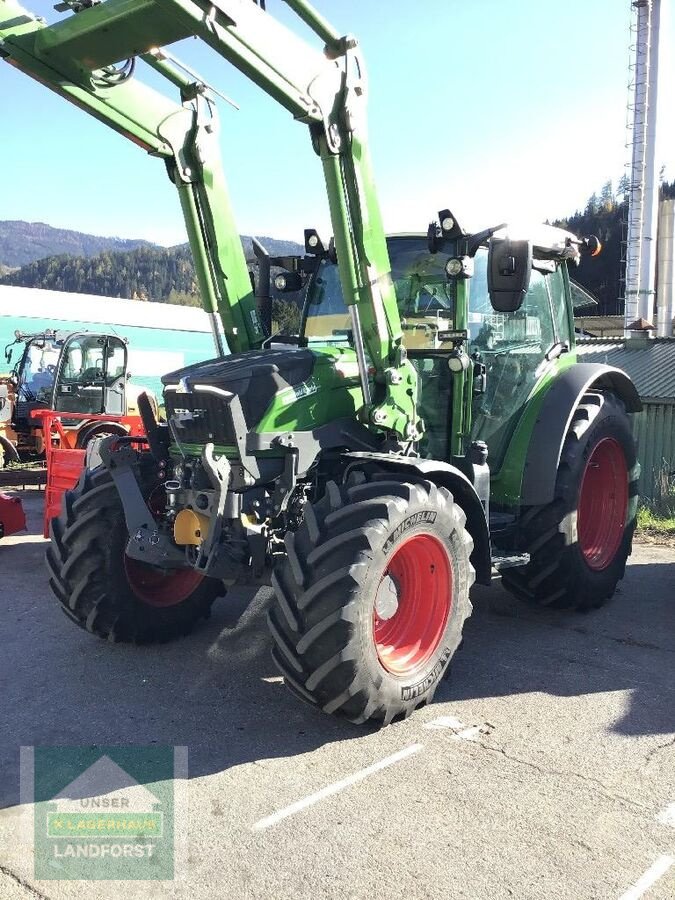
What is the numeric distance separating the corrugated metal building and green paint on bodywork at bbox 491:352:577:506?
202 inches

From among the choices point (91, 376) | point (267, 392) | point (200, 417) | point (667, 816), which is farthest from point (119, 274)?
point (667, 816)

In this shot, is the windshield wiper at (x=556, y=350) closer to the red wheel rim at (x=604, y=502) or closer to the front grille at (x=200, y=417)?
the red wheel rim at (x=604, y=502)

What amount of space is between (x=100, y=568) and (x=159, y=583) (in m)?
0.54

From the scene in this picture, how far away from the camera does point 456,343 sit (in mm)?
5074

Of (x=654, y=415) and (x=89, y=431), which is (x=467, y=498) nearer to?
(x=654, y=415)

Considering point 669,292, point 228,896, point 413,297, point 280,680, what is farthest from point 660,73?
point 228,896

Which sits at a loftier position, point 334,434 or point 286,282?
point 286,282

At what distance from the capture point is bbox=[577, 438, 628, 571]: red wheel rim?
6.34 metres

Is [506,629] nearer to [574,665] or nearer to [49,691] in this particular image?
[574,665]

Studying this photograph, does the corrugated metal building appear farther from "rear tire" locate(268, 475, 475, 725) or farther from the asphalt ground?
"rear tire" locate(268, 475, 475, 725)

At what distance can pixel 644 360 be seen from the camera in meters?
13.3

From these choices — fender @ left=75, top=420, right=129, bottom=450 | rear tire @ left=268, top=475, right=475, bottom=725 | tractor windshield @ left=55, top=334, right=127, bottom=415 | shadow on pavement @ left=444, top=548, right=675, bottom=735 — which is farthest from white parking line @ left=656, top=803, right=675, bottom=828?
tractor windshield @ left=55, top=334, right=127, bottom=415

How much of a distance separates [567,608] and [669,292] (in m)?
33.5

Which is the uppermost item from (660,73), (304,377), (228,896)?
(660,73)
